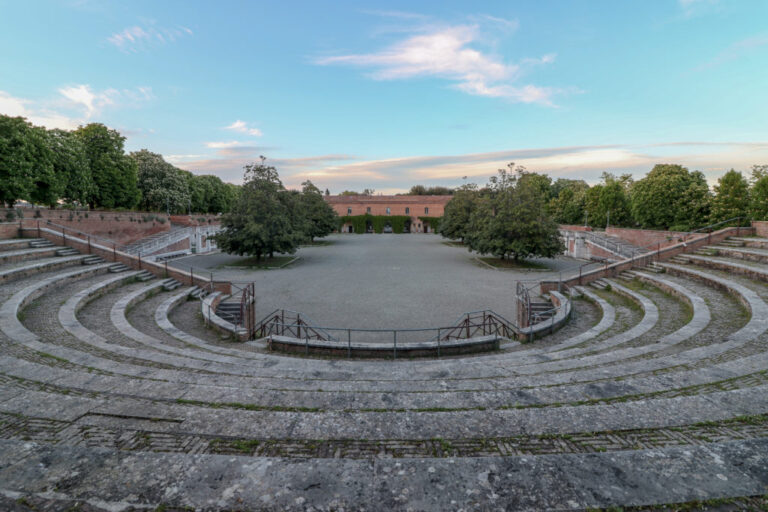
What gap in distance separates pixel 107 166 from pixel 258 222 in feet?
78.7

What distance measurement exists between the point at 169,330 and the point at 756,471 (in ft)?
41.9

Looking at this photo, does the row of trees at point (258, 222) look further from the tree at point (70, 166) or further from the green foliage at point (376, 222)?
the green foliage at point (376, 222)

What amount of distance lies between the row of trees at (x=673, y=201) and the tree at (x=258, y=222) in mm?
32999

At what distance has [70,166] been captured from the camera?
34.6 metres

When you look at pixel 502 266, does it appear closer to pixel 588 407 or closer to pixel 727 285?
pixel 727 285

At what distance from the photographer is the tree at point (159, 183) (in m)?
50.7

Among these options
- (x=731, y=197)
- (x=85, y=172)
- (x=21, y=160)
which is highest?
(x=85, y=172)

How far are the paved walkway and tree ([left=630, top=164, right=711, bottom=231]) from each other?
20126 millimetres

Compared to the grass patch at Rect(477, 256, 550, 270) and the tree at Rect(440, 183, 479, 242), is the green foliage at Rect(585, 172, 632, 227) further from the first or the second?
the grass patch at Rect(477, 256, 550, 270)

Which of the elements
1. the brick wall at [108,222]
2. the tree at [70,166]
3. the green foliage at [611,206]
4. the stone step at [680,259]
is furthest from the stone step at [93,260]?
the green foliage at [611,206]

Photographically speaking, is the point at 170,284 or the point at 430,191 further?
the point at 430,191

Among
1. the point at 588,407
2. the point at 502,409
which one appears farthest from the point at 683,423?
the point at 502,409

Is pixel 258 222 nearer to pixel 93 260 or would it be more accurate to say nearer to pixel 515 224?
pixel 93 260

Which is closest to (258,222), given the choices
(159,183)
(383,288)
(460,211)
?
(383,288)
